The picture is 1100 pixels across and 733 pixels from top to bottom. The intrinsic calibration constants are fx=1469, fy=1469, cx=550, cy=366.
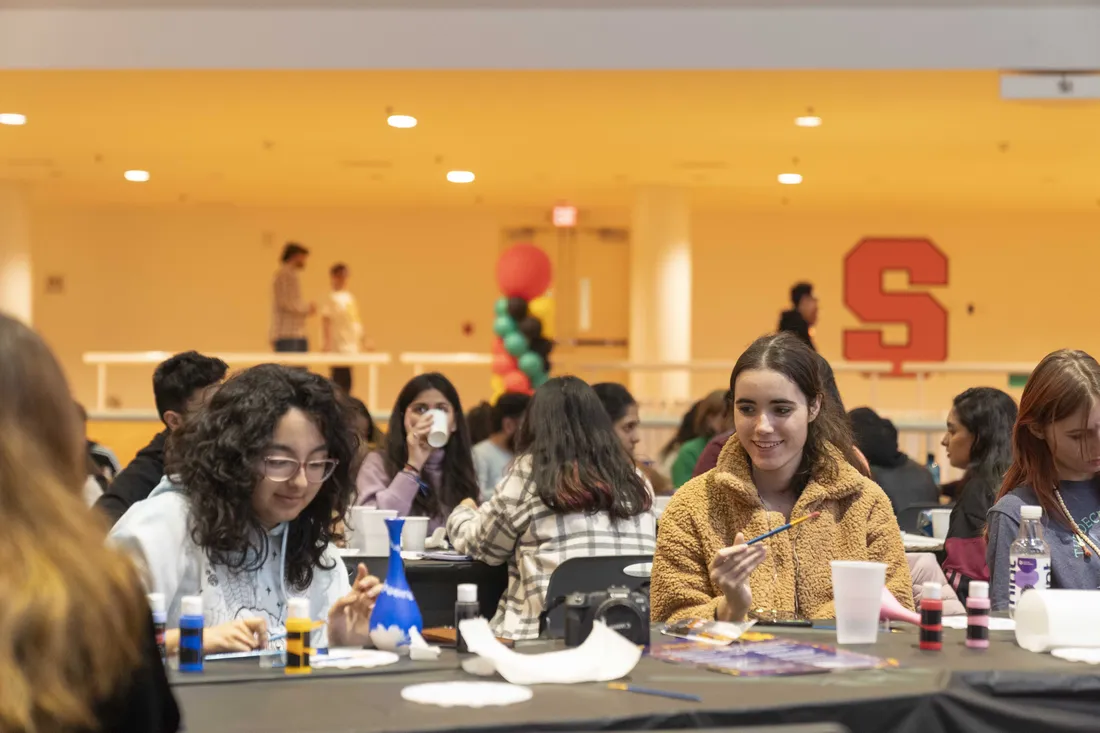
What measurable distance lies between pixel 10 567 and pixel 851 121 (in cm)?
954

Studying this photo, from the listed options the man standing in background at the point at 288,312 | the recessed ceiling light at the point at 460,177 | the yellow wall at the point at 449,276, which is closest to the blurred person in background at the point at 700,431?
the man standing in background at the point at 288,312

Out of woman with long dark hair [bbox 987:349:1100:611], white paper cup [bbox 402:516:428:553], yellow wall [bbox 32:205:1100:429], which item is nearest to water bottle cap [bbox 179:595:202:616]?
woman with long dark hair [bbox 987:349:1100:611]

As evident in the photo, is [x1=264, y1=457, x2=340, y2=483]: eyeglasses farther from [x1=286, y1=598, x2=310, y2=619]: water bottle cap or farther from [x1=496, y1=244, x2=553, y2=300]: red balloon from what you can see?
[x1=496, y1=244, x2=553, y2=300]: red balloon

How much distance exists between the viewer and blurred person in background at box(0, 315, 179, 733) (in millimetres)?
1375

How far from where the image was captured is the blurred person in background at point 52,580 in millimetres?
1375

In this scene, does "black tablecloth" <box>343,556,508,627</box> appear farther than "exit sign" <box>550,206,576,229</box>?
No

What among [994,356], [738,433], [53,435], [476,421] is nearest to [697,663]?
[738,433]

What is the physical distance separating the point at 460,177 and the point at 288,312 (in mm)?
2084

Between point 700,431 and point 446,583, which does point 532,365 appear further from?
point 446,583

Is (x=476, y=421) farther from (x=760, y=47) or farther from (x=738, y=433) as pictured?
(x=738, y=433)

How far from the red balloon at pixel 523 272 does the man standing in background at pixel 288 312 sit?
284 centimetres

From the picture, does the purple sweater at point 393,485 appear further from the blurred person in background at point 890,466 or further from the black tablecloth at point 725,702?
the black tablecloth at point 725,702

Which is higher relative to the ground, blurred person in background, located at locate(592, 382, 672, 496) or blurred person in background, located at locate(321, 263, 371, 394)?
blurred person in background, located at locate(321, 263, 371, 394)

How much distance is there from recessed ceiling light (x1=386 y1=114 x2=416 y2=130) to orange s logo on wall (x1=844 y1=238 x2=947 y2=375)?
7.29m
